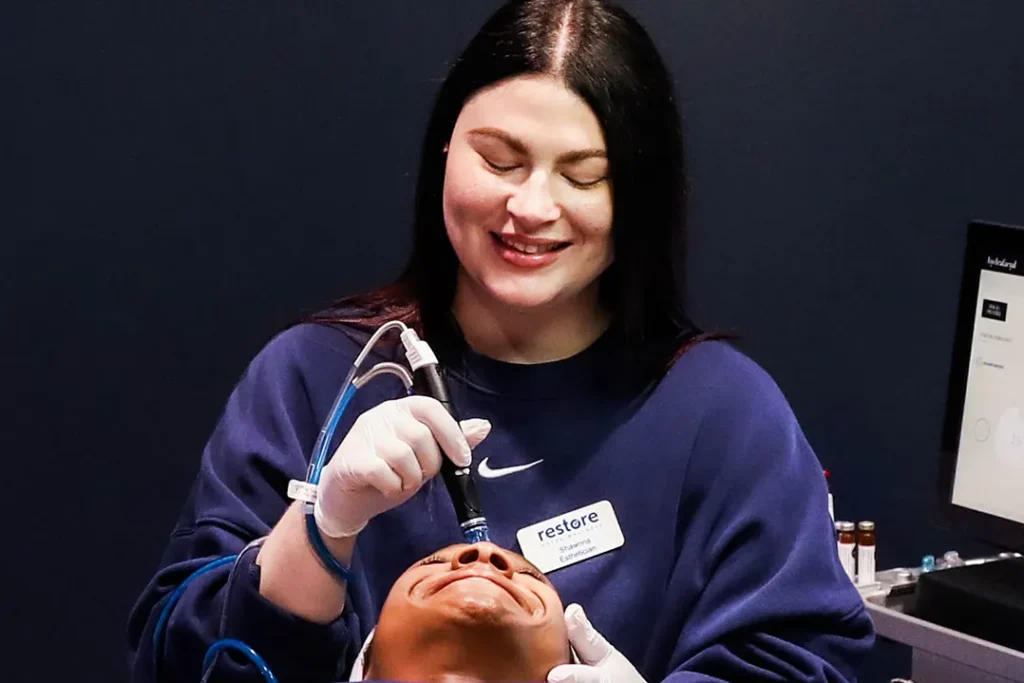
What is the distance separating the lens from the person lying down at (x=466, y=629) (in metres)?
1.33

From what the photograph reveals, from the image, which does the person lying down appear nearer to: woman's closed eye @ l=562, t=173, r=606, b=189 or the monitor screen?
woman's closed eye @ l=562, t=173, r=606, b=189

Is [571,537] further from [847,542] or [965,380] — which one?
[847,542]

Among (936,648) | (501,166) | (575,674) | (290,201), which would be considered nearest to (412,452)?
(575,674)

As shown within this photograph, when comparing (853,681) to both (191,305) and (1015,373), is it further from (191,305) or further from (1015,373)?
(191,305)

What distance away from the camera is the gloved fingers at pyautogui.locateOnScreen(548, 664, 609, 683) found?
1.34 meters

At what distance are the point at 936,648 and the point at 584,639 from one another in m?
0.72

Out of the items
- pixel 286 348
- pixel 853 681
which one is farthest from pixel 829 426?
pixel 286 348

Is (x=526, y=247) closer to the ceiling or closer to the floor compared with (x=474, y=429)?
closer to the ceiling

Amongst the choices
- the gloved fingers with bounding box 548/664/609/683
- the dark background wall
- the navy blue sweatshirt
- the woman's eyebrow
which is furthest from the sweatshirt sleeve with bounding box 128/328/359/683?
the dark background wall

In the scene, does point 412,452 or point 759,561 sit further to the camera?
Answer: point 759,561

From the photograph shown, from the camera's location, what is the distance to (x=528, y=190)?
1535mm

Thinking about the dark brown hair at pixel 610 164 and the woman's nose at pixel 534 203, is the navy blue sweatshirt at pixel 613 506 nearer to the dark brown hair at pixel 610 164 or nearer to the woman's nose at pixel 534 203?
the dark brown hair at pixel 610 164

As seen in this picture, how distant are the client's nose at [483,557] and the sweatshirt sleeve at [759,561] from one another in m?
0.22

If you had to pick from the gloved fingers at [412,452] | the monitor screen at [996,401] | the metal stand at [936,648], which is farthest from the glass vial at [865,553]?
the gloved fingers at [412,452]
